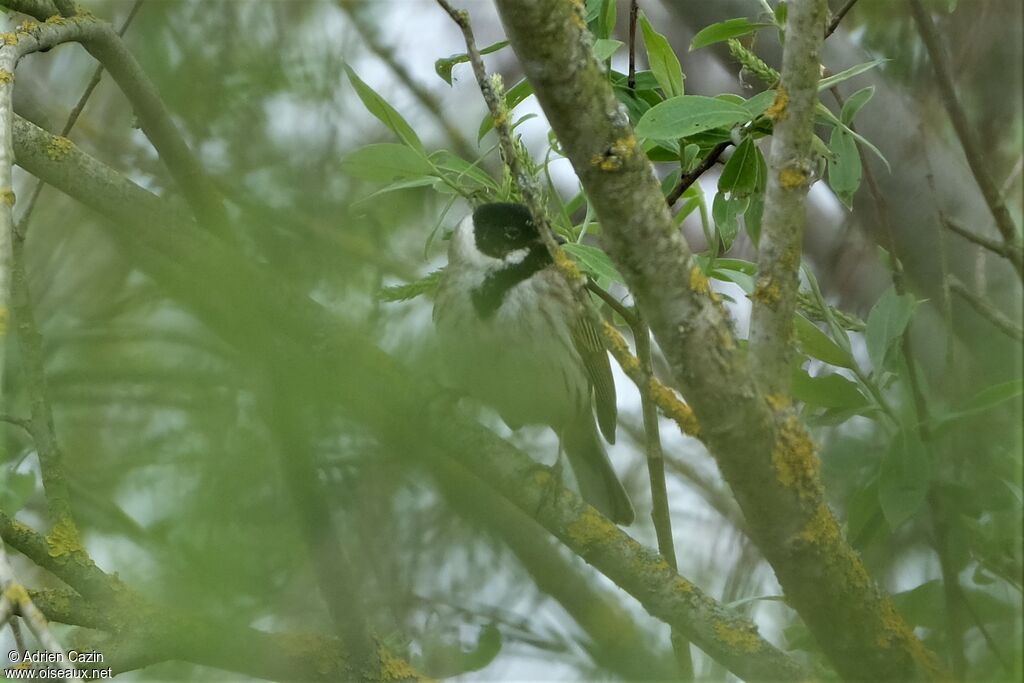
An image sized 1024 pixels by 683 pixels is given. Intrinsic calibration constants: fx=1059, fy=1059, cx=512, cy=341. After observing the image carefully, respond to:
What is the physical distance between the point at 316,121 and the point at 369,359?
81 cm

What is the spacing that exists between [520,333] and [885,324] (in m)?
1.22

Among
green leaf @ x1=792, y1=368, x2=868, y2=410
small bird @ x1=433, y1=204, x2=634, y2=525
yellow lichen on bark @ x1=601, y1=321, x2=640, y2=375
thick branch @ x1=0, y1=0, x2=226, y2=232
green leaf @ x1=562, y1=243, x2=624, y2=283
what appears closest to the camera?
yellow lichen on bark @ x1=601, y1=321, x2=640, y2=375

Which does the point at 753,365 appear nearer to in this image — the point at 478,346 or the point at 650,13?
the point at 478,346

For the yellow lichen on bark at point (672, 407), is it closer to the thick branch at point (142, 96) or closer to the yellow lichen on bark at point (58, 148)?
the thick branch at point (142, 96)

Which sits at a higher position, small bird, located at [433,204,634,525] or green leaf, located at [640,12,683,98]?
small bird, located at [433,204,634,525]

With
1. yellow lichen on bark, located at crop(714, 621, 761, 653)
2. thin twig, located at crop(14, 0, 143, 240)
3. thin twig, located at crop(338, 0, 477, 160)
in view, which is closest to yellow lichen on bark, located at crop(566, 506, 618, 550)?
yellow lichen on bark, located at crop(714, 621, 761, 653)

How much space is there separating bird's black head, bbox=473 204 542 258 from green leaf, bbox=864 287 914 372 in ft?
3.93

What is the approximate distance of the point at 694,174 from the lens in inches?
69.3

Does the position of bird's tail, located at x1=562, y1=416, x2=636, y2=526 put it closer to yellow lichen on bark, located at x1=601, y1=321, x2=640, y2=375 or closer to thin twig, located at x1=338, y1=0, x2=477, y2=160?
thin twig, located at x1=338, y1=0, x2=477, y2=160

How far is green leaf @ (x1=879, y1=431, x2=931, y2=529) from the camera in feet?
5.65

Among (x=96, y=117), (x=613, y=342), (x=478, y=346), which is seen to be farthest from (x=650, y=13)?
(x=613, y=342)

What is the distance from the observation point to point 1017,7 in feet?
10.1

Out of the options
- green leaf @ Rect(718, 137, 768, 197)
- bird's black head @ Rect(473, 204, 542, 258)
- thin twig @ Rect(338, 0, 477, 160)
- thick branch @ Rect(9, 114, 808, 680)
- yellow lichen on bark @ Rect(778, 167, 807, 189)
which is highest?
thin twig @ Rect(338, 0, 477, 160)

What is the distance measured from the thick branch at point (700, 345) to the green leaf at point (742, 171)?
0.28 meters
